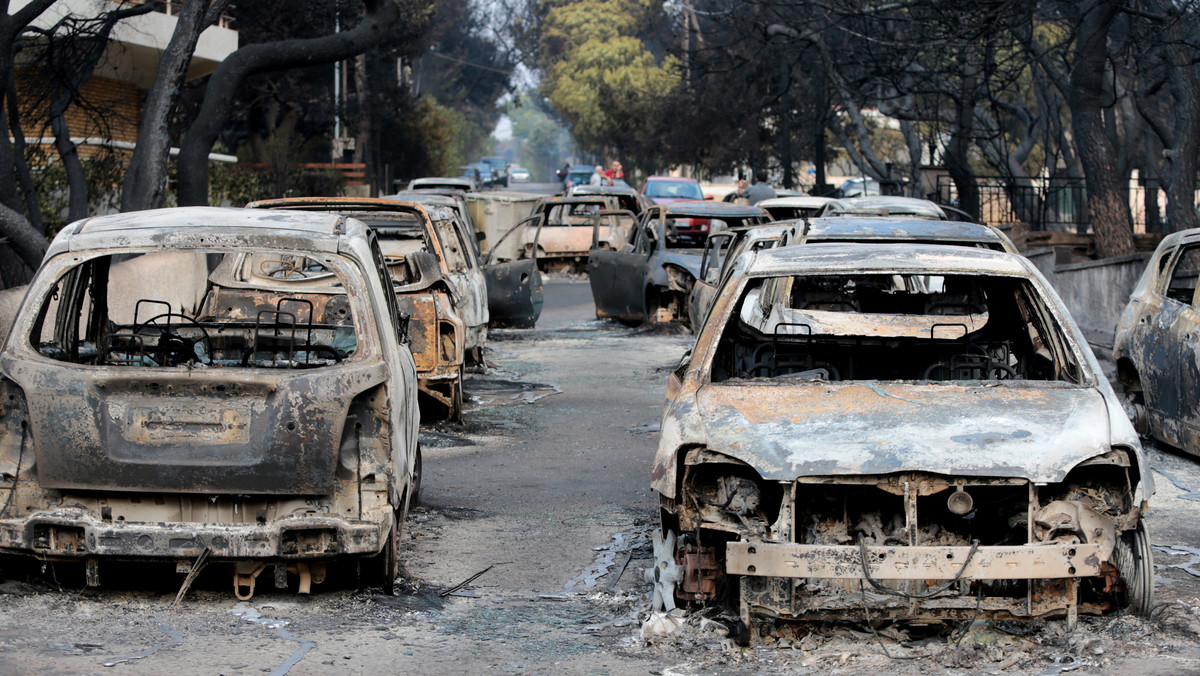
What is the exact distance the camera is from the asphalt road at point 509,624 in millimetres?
4887

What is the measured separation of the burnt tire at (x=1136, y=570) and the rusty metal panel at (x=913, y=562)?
511 mm

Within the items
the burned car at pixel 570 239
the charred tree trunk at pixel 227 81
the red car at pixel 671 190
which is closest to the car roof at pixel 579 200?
the burned car at pixel 570 239

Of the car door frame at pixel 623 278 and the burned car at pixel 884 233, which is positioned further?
the car door frame at pixel 623 278

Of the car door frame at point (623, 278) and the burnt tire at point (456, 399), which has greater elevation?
the car door frame at point (623, 278)

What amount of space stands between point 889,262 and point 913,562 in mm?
1678

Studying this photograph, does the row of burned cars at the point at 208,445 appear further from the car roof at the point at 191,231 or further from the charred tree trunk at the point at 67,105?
the charred tree trunk at the point at 67,105

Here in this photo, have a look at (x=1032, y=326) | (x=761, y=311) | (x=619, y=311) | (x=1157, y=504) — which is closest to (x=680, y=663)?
(x=1032, y=326)

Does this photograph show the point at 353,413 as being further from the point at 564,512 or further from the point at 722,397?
the point at 564,512

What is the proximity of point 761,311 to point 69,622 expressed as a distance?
522cm

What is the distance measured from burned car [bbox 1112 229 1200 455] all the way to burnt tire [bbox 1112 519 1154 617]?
3.67m

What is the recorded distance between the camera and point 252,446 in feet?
17.9

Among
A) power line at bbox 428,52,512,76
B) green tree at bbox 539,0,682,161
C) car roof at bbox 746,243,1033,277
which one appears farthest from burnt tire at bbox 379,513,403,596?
Answer: power line at bbox 428,52,512,76

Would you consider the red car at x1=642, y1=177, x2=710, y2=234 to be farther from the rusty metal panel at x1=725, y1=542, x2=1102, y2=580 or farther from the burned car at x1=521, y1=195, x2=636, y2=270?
the rusty metal panel at x1=725, y1=542, x2=1102, y2=580

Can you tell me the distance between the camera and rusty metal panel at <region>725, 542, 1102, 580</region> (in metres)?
4.76
